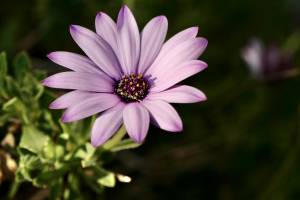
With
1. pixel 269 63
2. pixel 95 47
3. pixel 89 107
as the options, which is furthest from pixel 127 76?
pixel 269 63

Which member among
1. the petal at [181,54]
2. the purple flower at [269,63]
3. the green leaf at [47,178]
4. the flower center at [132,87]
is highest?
the petal at [181,54]

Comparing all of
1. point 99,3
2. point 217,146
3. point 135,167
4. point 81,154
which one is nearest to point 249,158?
point 217,146

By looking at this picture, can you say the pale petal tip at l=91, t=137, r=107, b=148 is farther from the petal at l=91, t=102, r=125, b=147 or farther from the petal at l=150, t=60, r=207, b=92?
the petal at l=150, t=60, r=207, b=92

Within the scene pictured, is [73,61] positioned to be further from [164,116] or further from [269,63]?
[269,63]

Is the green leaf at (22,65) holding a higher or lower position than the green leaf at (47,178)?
higher

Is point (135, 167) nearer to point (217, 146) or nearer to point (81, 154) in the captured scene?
point (217, 146)

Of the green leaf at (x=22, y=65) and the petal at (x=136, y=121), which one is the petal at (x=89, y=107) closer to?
the petal at (x=136, y=121)

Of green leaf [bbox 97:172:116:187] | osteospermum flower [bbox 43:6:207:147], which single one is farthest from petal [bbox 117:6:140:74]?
green leaf [bbox 97:172:116:187]

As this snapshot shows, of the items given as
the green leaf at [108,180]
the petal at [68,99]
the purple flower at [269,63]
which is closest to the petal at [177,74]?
the petal at [68,99]
